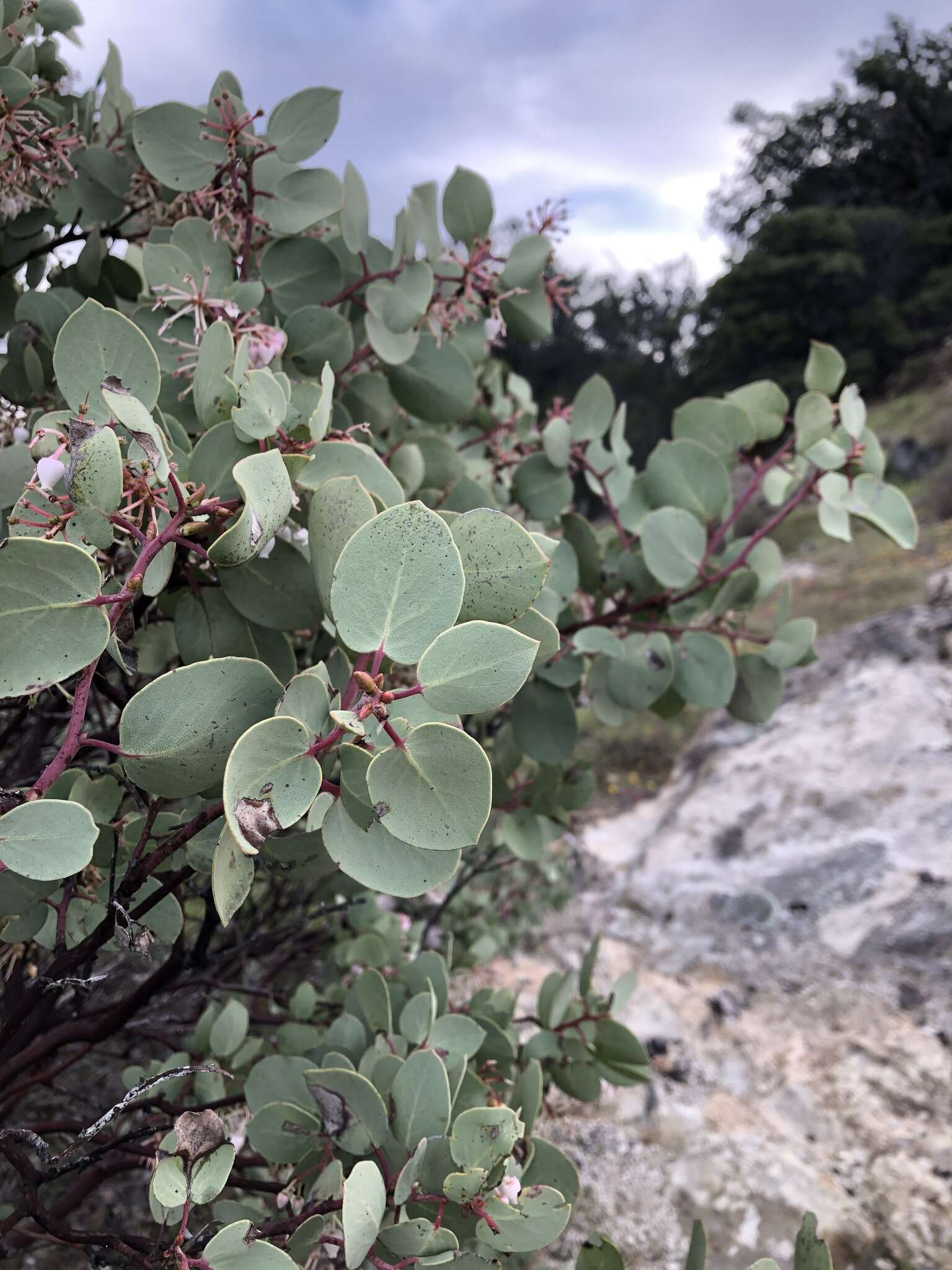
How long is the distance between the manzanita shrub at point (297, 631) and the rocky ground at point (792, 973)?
0.46 meters

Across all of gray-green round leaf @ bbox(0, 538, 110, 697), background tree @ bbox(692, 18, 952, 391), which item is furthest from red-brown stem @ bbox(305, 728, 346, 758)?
background tree @ bbox(692, 18, 952, 391)

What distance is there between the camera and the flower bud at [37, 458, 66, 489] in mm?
445

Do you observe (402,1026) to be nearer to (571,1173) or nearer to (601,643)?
(571,1173)

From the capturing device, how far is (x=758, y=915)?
1987mm

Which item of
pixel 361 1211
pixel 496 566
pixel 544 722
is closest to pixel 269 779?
pixel 496 566

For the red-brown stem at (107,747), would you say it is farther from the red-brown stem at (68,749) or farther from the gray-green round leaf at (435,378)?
the gray-green round leaf at (435,378)

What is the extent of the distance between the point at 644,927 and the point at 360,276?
5.81 ft

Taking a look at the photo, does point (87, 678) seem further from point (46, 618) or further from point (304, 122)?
point (304, 122)

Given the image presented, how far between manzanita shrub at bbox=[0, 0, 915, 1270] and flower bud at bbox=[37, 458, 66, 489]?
0.02 meters

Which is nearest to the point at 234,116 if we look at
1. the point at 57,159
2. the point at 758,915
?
the point at 57,159

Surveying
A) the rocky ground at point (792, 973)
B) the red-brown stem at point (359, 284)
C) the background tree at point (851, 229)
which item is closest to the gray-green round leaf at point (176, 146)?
the red-brown stem at point (359, 284)

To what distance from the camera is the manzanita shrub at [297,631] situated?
387 mm

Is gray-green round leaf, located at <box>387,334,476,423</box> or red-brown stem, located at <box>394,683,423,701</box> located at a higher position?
gray-green round leaf, located at <box>387,334,476,423</box>

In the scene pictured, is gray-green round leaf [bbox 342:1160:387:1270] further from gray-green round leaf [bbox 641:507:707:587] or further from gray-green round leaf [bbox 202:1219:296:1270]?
gray-green round leaf [bbox 641:507:707:587]
